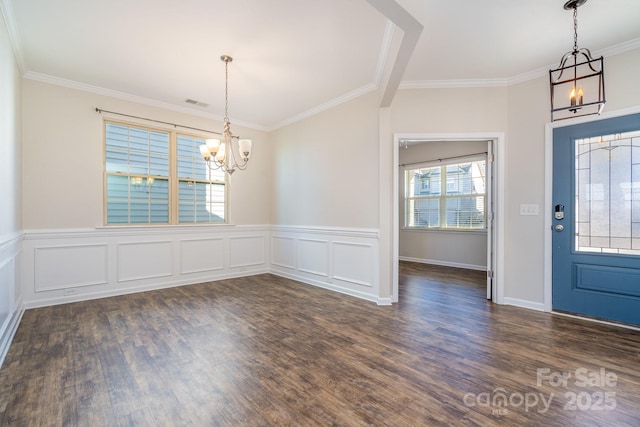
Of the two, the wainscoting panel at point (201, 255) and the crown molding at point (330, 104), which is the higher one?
the crown molding at point (330, 104)

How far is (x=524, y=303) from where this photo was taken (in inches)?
140

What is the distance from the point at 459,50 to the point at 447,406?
3200mm

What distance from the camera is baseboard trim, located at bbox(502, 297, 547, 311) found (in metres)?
3.44

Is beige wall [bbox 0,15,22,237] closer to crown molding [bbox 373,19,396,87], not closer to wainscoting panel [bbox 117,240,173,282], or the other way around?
wainscoting panel [bbox 117,240,173,282]

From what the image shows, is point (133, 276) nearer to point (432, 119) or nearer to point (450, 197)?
point (432, 119)

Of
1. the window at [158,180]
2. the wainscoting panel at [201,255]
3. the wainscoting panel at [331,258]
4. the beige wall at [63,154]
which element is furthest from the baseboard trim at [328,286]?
the beige wall at [63,154]

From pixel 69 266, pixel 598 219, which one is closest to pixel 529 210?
pixel 598 219

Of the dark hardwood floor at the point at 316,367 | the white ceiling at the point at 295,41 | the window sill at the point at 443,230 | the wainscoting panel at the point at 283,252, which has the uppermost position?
the white ceiling at the point at 295,41

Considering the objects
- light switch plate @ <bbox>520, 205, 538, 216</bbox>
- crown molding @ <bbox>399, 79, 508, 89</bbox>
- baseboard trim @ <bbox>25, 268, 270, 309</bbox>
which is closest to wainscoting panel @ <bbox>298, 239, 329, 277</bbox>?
baseboard trim @ <bbox>25, 268, 270, 309</bbox>

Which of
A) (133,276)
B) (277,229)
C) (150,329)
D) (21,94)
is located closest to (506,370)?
(150,329)

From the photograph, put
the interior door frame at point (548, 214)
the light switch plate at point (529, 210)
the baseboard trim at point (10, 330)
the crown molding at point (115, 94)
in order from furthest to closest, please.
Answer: the crown molding at point (115, 94)
the light switch plate at point (529, 210)
the interior door frame at point (548, 214)
the baseboard trim at point (10, 330)

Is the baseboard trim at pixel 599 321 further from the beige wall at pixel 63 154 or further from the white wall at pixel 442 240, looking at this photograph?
the beige wall at pixel 63 154

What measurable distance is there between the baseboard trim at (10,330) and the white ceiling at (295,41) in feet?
8.96

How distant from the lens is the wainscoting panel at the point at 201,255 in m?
4.77
